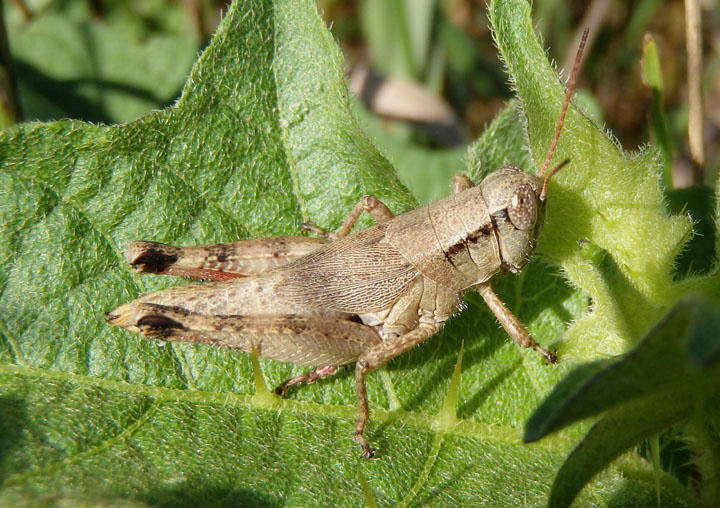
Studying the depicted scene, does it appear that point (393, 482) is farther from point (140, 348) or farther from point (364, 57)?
point (364, 57)

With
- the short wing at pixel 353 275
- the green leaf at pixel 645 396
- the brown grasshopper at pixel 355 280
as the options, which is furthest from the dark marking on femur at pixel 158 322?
the green leaf at pixel 645 396

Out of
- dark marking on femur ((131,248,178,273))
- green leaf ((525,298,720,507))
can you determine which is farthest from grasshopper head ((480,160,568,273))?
dark marking on femur ((131,248,178,273))

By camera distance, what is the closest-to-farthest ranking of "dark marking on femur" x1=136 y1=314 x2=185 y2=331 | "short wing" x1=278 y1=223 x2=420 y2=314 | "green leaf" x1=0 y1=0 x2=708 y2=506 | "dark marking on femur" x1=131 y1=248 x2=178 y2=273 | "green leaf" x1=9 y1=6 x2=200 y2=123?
Result: "green leaf" x1=0 y1=0 x2=708 y2=506 < "dark marking on femur" x1=136 y1=314 x2=185 y2=331 < "dark marking on femur" x1=131 y1=248 x2=178 y2=273 < "short wing" x1=278 y1=223 x2=420 y2=314 < "green leaf" x1=9 y1=6 x2=200 y2=123

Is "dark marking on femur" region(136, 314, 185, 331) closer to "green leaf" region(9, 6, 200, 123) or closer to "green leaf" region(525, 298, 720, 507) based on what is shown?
"green leaf" region(525, 298, 720, 507)

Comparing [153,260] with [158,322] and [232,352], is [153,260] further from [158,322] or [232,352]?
[232,352]

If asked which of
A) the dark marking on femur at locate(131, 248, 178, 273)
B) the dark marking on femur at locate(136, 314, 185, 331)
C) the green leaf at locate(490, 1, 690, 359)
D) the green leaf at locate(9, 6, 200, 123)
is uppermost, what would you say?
the green leaf at locate(9, 6, 200, 123)

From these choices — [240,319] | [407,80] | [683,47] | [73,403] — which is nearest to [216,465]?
[73,403]

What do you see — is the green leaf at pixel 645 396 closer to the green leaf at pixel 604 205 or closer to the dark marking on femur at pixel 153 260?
the green leaf at pixel 604 205
